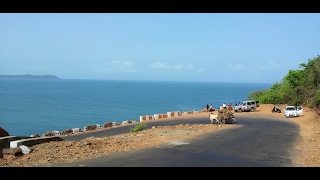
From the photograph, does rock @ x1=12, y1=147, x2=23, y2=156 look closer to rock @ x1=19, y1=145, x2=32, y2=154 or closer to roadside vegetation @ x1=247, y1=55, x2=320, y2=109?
rock @ x1=19, y1=145, x2=32, y2=154

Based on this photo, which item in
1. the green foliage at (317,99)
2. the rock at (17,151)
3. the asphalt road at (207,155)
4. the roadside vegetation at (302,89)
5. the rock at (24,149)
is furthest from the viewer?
the roadside vegetation at (302,89)

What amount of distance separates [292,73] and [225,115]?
33103 millimetres

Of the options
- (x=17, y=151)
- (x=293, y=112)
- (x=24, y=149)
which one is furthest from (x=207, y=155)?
(x=293, y=112)

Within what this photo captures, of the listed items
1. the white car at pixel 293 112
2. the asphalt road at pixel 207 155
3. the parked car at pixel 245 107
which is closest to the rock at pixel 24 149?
the asphalt road at pixel 207 155

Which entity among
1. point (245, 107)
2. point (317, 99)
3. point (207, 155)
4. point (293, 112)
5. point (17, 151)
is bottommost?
point (293, 112)

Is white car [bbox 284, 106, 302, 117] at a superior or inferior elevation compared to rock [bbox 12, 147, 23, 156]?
inferior

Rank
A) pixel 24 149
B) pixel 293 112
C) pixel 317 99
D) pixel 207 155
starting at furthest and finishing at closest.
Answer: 1. pixel 293 112
2. pixel 317 99
3. pixel 207 155
4. pixel 24 149

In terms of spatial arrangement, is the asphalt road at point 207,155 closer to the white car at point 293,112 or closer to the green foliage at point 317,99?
the white car at point 293,112

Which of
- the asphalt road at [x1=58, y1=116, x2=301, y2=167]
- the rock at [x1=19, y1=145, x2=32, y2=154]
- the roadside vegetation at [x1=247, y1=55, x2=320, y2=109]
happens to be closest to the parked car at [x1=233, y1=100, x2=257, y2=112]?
the roadside vegetation at [x1=247, y1=55, x2=320, y2=109]

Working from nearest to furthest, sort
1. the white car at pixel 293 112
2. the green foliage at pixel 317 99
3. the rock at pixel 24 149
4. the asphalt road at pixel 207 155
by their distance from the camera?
the asphalt road at pixel 207 155
the rock at pixel 24 149
the green foliage at pixel 317 99
the white car at pixel 293 112

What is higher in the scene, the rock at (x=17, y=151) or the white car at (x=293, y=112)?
the rock at (x=17, y=151)

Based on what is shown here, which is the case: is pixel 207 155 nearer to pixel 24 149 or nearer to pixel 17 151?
pixel 24 149

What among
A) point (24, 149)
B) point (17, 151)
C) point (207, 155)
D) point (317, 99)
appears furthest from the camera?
point (317, 99)
